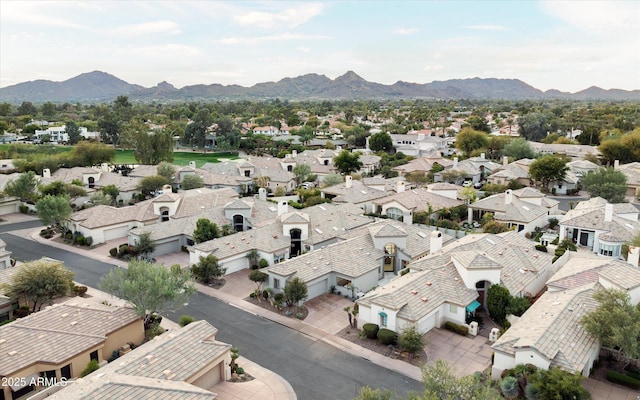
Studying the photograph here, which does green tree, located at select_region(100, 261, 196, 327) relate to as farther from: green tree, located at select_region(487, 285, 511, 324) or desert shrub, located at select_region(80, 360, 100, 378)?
green tree, located at select_region(487, 285, 511, 324)

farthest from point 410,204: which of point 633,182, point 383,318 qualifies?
point 633,182

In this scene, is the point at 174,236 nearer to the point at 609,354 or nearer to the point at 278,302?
the point at 278,302

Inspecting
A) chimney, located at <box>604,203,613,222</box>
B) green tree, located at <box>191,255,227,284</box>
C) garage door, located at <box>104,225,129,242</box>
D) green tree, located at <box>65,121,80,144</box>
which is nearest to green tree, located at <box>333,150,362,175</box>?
garage door, located at <box>104,225,129,242</box>

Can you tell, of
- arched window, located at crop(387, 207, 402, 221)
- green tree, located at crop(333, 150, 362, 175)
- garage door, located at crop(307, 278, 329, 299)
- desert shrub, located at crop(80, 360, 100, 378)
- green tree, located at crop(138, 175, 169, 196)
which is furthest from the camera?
green tree, located at crop(333, 150, 362, 175)

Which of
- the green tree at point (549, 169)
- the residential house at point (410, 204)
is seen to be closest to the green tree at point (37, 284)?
the residential house at point (410, 204)

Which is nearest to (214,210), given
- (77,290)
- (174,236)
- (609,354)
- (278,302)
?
(174,236)

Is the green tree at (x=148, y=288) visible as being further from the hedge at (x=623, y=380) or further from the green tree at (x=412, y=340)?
the hedge at (x=623, y=380)
